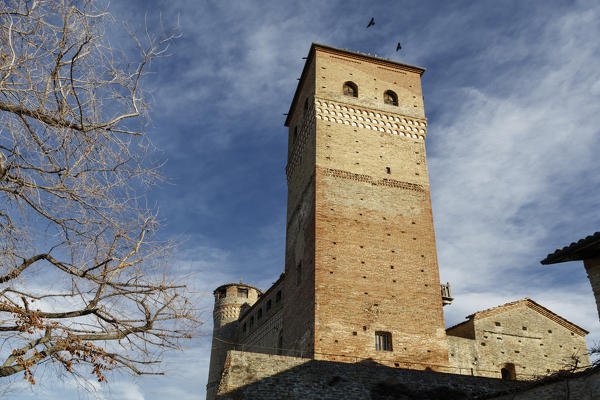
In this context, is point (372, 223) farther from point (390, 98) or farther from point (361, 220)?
point (390, 98)

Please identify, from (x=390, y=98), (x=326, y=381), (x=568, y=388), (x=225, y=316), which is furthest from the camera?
(x=225, y=316)

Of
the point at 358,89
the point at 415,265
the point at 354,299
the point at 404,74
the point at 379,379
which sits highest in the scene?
the point at 404,74

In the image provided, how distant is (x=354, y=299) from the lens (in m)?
15.3

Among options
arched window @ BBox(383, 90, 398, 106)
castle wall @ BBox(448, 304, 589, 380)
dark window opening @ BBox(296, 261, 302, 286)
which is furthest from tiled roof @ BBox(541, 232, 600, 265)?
arched window @ BBox(383, 90, 398, 106)

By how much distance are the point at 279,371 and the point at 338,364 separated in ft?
5.04

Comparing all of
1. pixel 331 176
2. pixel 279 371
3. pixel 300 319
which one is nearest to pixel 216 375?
pixel 300 319

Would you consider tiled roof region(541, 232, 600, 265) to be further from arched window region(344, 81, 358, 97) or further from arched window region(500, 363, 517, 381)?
arched window region(344, 81, 358, 97)

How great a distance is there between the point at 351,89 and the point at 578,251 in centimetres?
1180

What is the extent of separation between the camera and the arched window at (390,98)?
20.0 metres

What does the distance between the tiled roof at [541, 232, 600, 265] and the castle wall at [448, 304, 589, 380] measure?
7.37 metres

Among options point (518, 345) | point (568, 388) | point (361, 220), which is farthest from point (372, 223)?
point (568, 388)

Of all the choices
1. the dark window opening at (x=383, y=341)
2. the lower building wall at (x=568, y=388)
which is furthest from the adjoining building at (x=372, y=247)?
the lower building wall at (x=568, y=388)

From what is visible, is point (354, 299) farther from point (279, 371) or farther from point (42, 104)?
point (42, 104)

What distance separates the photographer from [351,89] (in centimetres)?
1983
